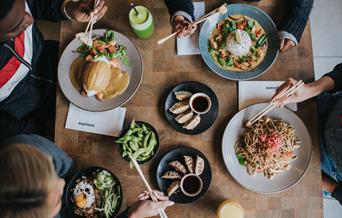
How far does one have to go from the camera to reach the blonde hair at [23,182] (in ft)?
3.56

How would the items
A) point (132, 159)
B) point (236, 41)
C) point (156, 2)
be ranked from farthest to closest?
1. point (156, 2)
2. point (236, 41)
3. point (132, 159)

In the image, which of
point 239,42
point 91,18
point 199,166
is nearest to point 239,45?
point 239,42

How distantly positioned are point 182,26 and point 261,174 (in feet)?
2.58

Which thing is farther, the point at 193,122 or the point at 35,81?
the point at 35,81

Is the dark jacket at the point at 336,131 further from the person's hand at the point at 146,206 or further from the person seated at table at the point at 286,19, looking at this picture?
the person's hand at the point at 146,206

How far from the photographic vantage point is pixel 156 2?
1.73 metres

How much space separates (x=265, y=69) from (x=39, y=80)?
1200 mm

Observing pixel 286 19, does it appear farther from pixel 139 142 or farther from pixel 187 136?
pixel 139 142

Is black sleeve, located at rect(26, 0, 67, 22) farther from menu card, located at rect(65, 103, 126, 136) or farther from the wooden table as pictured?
menu card, located at rect(65, 103, 126, 136)

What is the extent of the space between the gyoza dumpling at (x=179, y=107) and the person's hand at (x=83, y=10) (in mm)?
586

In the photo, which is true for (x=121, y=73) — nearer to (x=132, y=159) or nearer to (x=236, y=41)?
(x=132, y=159)

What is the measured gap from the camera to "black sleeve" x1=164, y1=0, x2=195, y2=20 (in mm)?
1614

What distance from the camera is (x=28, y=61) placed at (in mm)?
1708

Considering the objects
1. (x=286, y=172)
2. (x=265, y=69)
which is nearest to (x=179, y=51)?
(x=265, y=69)
